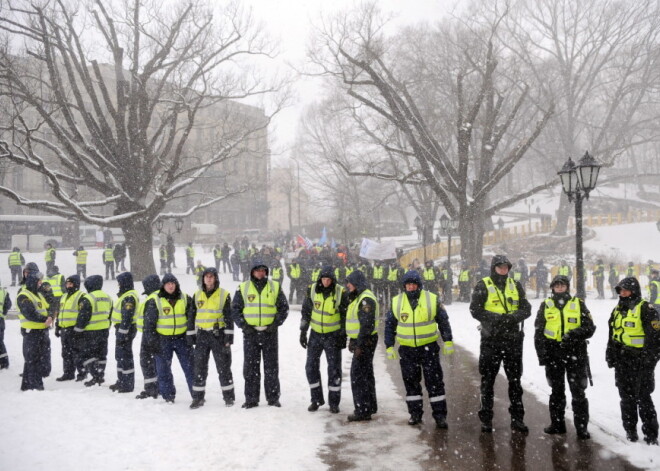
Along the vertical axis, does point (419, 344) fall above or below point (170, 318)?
below

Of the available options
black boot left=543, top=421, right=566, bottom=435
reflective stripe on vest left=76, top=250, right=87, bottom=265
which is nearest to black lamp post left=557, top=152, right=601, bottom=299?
black boot left=543, top=421, right=566, bottom=435

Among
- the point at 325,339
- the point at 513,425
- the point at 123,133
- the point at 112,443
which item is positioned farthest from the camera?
the point at 123,133

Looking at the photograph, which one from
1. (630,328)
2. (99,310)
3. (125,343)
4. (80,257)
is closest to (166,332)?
(125,343)

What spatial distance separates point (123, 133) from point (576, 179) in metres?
18.1

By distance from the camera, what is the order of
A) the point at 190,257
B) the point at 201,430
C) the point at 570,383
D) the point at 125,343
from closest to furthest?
1. the point at 570,383
2. the point at 201,430
3. the point at 125,343
4. the point at 190,257

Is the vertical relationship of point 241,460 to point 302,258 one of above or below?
below

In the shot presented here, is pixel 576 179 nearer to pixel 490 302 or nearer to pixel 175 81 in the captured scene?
pixel 490 302

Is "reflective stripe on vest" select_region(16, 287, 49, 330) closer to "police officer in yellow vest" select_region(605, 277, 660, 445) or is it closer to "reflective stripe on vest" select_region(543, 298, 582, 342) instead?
"reflective stripe on vest" select_region(543, 298, 582, 342)

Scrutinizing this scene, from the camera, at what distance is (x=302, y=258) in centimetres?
2209

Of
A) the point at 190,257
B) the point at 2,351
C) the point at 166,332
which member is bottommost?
the point at 2,351

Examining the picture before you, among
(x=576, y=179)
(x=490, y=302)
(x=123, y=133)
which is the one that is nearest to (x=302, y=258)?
(x=123, y=133)

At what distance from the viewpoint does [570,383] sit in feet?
19.7

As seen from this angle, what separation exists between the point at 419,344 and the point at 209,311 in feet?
9.05

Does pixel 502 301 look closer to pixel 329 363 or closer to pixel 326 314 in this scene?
pixel 326 314
